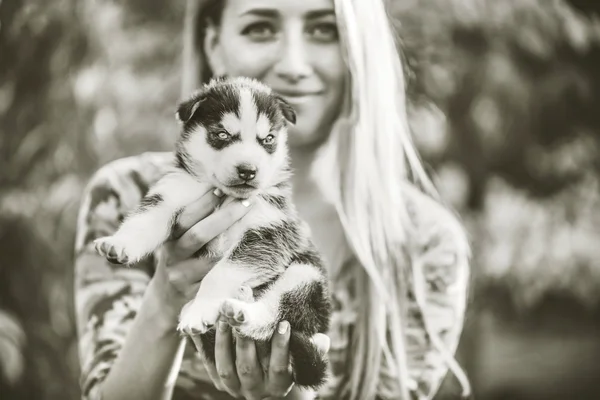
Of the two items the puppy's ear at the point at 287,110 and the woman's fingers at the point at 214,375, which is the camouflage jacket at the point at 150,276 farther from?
the puppy's ear at the point at 287,110

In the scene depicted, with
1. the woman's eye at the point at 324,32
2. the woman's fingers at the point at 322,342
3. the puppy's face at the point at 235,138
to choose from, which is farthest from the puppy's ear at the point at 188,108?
the woman's fingers at the point at 322,342

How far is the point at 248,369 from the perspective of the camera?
6.23 ft

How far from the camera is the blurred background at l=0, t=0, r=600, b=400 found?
7.23 feet

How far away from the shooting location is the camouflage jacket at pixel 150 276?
210cm

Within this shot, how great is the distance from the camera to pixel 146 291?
6.81ft

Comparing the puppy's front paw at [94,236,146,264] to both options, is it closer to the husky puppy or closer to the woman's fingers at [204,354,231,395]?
the husky puppy

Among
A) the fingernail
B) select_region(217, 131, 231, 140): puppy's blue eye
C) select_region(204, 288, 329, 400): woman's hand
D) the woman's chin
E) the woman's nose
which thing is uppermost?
the woman's nose

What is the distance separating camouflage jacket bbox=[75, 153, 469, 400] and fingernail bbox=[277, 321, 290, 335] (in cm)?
36

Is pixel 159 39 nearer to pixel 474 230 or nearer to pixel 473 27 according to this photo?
pixel 473 27

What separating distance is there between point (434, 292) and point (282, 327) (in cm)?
64

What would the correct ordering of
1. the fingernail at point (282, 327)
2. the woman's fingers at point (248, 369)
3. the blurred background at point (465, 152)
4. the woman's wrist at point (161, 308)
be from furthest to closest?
the blurred background at point (465, 152)
the woman's wrist at point (161, 308)
the woman's fingers at point (248, 369)
the fingernail at point (282, 327)

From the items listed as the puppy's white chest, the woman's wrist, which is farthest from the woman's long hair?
the woman's wrist

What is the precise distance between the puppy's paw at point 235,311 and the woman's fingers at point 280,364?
0.15 m

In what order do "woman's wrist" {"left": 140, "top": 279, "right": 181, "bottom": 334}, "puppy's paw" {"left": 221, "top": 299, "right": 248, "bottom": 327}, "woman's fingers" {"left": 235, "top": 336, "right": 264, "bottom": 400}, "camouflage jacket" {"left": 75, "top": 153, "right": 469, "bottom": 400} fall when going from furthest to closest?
"camouflage jacket" {"left": 75, "top": 153, "right": 469, "bottom": 400}, "woman's wrist" {"left": 140, "top": 279, "right": 181, "bottom": 334}, "woman's fingers" {"left": 235, "top": 336, "right": 264, "bottom": 400}, "puppy's paw" {"left": 221, "top": 299, "right": 248, "bottom": 327}
